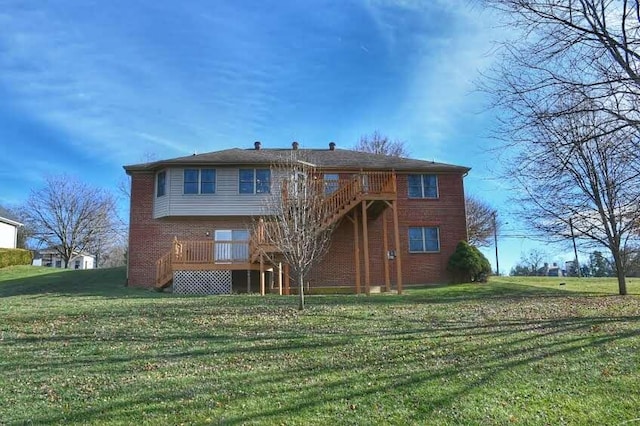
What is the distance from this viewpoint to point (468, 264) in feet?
69.8

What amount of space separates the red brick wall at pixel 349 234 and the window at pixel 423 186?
0.25 metres

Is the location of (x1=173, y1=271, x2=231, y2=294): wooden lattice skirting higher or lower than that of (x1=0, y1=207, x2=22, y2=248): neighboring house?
lower

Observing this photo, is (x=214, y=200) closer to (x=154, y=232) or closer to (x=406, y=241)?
(x=154, y=232)

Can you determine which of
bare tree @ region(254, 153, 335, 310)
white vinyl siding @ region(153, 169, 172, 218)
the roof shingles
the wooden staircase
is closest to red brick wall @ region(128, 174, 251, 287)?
white vinyl siding @ region(153, 169, 172, 218)

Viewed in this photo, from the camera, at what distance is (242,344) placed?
322 inches

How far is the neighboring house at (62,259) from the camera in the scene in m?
46.9

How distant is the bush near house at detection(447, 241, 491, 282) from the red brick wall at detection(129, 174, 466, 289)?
620 mm

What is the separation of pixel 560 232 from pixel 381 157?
9.48 metres

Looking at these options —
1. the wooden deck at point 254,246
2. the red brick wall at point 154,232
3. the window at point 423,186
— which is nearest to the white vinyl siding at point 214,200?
the red brick wall at point 154,232

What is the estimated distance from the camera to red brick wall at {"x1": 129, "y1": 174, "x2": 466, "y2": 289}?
2125 centimetres

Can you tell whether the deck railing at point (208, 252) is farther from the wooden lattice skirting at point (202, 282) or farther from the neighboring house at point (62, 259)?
the neighboring house at point (62, 259)

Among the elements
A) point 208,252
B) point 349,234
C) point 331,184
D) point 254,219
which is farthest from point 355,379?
point 349,234

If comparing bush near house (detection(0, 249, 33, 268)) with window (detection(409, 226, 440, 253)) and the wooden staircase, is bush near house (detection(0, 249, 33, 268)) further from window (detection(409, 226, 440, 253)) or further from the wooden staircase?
window (detection(409, 226, 440, 253))

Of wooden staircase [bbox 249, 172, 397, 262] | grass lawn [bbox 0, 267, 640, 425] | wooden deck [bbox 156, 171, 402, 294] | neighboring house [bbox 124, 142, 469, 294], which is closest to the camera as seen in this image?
grass lawn [bbox 0, 267, 640, 425]
